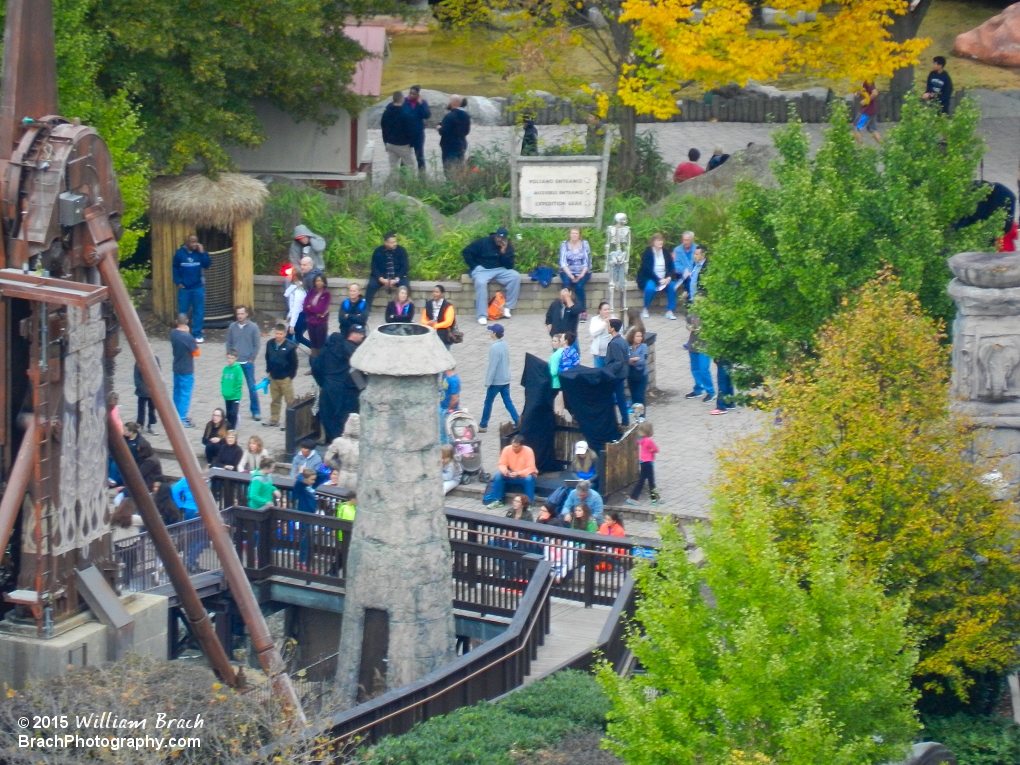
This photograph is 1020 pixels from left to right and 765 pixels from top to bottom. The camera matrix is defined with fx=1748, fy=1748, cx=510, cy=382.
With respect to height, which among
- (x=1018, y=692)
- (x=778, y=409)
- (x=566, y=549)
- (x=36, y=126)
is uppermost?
(x=36, y=126)

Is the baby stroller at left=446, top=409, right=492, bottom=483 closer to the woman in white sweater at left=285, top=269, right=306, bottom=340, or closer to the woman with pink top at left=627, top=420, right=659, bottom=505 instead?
the woman with pink top at left=627, top=420, right=659, bottom=505

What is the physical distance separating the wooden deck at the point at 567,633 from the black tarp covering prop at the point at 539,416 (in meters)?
3.55

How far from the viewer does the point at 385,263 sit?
2569 centimetres

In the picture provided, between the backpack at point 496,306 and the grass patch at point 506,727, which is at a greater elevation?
the backpack at point 496,306

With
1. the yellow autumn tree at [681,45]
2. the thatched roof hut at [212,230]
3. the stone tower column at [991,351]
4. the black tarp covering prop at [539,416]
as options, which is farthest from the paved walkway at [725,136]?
the stone tower column at [991,351]

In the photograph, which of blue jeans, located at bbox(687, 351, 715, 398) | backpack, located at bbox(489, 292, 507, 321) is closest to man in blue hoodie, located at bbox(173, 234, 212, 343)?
backpack, located at bbox(489, 292, 507, 321)

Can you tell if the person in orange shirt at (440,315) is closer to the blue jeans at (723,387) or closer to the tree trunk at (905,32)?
the blue jeans at (723,387)

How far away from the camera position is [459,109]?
103 feet

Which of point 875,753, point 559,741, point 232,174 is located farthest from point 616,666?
point 232,174

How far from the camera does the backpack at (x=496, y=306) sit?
2652cm

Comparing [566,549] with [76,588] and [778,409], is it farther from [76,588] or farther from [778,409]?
[76,588]

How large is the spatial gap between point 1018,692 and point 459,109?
17.4 m

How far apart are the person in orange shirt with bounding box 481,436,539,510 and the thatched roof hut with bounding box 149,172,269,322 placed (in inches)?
296

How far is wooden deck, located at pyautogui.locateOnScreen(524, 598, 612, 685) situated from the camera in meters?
16.1
